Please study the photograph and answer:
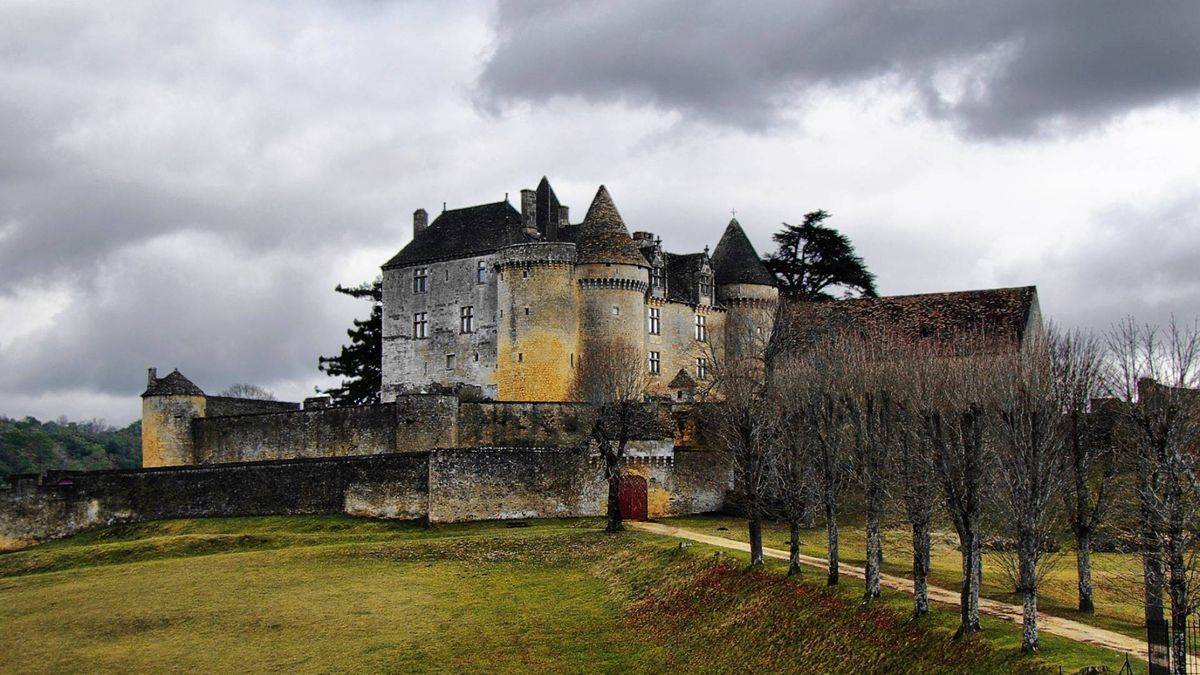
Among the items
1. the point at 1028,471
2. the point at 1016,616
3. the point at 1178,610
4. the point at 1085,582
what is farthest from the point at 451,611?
the point at 1178,610

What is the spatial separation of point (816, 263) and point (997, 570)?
40054mm

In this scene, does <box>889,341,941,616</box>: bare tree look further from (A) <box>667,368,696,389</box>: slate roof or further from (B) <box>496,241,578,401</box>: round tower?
(A) <box>667,368,696,389</box>: slate roof

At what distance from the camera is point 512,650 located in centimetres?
3494

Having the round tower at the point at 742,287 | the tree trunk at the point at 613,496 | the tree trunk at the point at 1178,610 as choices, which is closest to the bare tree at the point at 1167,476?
the tree trunk at the point at 1178,610

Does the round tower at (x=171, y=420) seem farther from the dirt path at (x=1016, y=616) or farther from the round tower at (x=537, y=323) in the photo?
the dirt path at (x=1016, y=616)

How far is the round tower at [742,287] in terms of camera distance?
2756 inches

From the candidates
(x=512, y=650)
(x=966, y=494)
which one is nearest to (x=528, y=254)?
(x=512, y=650)

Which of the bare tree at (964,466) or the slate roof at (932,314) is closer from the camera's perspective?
the bare tree at (964,466)

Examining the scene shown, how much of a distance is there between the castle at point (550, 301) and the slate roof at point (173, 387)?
10.4 metres

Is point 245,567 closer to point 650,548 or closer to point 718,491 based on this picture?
point 650,548

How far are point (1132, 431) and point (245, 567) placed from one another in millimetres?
29628

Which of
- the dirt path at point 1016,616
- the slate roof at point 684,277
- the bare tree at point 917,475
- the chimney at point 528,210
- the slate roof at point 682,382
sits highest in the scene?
the chimney at point 528,210

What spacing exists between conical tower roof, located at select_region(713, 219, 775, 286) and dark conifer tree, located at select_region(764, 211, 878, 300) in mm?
3694

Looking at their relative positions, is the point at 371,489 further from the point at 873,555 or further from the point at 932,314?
the point at 873,555
